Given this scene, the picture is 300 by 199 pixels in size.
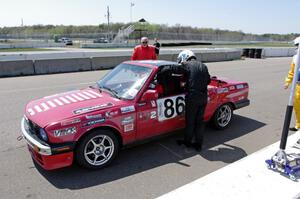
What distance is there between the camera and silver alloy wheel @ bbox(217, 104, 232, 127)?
547cm

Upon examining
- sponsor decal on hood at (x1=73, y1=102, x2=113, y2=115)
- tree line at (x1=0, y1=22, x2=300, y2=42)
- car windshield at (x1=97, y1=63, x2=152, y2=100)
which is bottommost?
sponsor decal on hood at (x1=73, y1=102, x2=113, y2=115)

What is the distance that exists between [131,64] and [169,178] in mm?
2254

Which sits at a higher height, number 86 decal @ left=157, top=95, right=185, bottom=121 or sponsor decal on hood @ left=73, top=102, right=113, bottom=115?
sponsor decal on hood @ left=73, top=102, right=113, bottom=115

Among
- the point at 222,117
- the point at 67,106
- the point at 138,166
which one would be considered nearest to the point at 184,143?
the point at 138,166

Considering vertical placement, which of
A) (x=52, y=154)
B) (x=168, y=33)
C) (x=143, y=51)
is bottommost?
(x=52, y=154)

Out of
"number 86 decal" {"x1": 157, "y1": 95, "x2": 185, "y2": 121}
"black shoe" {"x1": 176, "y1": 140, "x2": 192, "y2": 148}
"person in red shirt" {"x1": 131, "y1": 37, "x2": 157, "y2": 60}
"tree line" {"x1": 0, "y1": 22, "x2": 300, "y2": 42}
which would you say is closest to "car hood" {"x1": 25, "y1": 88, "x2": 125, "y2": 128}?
"number 86 decal" {"x1": 157, "y1": 95, "x2": 185, "y2": 121}

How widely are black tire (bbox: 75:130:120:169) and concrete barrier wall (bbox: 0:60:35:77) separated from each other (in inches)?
426

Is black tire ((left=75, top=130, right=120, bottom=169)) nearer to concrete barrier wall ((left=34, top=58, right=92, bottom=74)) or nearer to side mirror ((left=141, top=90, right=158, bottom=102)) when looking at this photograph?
side mirror ((left=141, top=90, right=158, bottom=102))

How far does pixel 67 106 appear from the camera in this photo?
3.85 metres

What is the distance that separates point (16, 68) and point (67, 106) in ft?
34.7

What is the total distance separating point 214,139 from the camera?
16.5 ft

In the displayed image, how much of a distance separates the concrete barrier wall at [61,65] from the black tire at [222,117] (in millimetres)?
10673

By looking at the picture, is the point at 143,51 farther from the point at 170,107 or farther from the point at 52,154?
the point at 52,154

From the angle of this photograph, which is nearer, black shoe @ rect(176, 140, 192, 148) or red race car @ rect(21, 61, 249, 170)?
red race car @ rect(21, 61, 249, 170)
